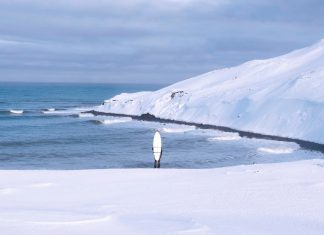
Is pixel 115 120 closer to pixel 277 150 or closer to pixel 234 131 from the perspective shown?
pixel 234 131

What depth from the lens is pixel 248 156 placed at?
34000mm

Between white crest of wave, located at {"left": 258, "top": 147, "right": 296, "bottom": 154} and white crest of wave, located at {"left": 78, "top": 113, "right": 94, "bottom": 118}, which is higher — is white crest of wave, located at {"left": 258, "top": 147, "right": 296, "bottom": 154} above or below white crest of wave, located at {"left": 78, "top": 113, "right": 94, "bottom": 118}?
below

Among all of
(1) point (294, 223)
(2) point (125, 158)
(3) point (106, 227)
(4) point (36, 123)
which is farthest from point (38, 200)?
(4) point (36, 123)

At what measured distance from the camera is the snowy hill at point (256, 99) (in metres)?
46.4

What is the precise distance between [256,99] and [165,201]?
4739 centimetres

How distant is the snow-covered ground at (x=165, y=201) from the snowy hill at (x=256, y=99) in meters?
29.8

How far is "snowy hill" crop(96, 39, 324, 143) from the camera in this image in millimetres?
46375

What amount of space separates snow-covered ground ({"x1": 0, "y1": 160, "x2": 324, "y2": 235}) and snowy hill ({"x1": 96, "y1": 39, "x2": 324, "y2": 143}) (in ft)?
97.9

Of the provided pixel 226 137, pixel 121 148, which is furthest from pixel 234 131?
pixel 121 148

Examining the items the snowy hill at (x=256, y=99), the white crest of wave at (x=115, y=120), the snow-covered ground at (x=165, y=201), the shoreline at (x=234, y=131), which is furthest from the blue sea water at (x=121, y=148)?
the snow-covered ground at (x=165, y=201)

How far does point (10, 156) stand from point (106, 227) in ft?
99.5

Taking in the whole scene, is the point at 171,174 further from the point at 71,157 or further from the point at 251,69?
the point at 251,69

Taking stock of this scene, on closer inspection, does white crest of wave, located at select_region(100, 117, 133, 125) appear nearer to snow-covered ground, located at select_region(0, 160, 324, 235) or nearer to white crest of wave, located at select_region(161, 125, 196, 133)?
white crest of wave, located at select_region(161, 125, 196, 133)

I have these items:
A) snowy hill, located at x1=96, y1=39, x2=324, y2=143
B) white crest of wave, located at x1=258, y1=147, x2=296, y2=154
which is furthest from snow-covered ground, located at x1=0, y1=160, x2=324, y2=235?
snowy hill, located at x1=96, y1=39, x2=324, y2=143
